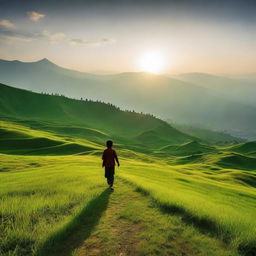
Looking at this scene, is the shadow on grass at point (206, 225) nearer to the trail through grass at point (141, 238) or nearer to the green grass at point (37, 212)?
the trail through grass at point (141, 238)

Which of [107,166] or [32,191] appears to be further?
[107,166]

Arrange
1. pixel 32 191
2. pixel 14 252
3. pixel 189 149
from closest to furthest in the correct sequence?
pixel 14 252 < pixel 32 191 < pixel 189 149

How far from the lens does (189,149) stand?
189 m

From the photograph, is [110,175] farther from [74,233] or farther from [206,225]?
[206,225]

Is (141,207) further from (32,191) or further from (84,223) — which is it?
(32,191)

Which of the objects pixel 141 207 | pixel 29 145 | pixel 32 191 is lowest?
pixel 29 145

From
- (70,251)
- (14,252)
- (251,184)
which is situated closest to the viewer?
(14,252)

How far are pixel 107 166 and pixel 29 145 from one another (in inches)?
3187

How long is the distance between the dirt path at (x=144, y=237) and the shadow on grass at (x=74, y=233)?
28 centimetres

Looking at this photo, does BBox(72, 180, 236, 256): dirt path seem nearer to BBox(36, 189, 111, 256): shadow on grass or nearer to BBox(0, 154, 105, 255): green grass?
BBox(36, 189, 111, 256): shadow on grass

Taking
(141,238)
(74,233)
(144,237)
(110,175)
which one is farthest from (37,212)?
(110,175)

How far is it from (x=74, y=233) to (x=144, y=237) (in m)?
2.98

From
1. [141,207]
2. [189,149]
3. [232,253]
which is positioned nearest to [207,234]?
[232,253]

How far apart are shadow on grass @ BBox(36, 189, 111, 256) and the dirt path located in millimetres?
284
